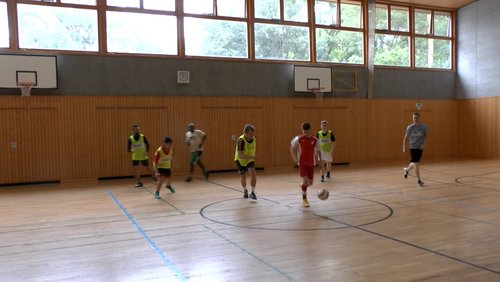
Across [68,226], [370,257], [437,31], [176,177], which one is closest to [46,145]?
[176,177]

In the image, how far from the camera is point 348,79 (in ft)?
55.6

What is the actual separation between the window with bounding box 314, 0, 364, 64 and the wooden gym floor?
7.47 metres

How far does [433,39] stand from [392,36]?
2321mm

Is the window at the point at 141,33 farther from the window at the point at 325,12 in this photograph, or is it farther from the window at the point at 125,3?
the window at the point at 325,12

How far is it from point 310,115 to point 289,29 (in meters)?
3.25

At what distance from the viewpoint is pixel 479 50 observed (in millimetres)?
18266

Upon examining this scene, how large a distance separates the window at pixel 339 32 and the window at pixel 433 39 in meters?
3.06

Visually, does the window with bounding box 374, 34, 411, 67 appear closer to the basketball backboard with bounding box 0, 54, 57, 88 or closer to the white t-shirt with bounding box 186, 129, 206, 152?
the white t-shirt with bounding box 186, 129, 206, 152

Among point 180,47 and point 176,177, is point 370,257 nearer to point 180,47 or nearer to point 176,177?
point 176,177

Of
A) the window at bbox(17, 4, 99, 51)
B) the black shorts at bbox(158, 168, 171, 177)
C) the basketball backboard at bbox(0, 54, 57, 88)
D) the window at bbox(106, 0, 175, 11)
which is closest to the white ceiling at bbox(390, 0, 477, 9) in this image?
the window at bbox(106, 0, 175, 11)

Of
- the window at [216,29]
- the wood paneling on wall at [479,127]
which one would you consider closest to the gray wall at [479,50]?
the wood paneling on wall at [479,127]

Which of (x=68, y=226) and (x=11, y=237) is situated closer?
(x=11, y=237)

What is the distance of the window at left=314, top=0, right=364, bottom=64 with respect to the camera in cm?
1647

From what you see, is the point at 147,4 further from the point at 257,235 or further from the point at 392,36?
the point at 257,235
